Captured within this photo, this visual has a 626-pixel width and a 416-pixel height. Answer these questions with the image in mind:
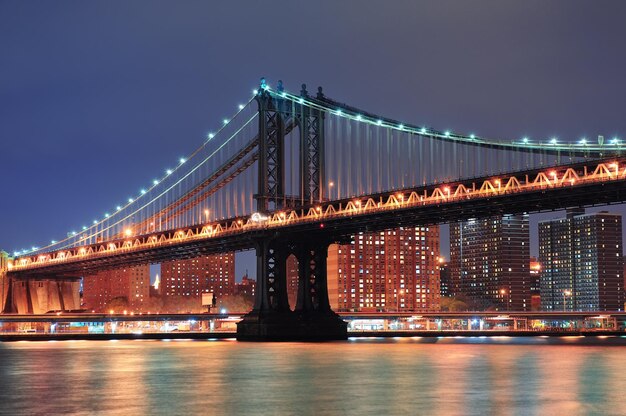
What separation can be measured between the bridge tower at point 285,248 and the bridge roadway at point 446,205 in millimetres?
1912

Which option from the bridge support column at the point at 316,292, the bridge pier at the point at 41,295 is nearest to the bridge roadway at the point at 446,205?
the bridge support column at the point at 316,292

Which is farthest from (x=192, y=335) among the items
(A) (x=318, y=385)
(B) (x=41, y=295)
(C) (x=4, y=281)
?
(A) (x=318, y=385)

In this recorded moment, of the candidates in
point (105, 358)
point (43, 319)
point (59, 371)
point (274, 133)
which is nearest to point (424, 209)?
point (274, 133)

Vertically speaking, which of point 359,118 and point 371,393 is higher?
point 359,118

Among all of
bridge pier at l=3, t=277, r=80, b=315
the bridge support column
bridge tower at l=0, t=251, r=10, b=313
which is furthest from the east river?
bridge pier at l=3, t=277, r=80, b=315

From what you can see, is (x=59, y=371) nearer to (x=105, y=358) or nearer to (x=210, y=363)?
(x=210, y=363)

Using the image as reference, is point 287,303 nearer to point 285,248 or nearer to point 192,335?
point 285,248

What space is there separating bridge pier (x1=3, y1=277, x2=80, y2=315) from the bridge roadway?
52.3 m

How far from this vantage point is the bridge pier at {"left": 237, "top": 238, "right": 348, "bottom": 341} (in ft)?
332

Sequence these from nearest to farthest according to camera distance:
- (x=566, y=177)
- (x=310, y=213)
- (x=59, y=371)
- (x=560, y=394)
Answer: (x=560, y=394) < (x=59, y=371) < (x=566, y=177) < (x=310, y=213)

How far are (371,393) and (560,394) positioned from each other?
22.3 ft

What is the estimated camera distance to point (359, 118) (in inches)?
4158

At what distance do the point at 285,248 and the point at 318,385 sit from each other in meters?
62.6

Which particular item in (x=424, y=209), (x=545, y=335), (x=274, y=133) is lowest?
(x=545, y=335)
